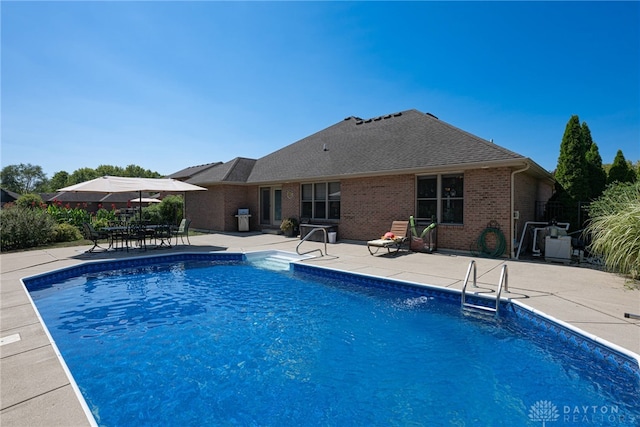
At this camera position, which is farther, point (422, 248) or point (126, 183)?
point (126, 183)

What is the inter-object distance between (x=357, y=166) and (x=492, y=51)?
7.17m

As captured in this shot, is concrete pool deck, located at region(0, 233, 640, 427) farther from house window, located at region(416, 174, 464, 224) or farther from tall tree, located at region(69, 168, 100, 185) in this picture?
tall tree, located at region(69, 168, 100, 185)

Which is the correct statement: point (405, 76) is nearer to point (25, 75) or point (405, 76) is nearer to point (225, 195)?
point (225, 195)

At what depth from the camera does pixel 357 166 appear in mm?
12836

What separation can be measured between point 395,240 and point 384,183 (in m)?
2.79

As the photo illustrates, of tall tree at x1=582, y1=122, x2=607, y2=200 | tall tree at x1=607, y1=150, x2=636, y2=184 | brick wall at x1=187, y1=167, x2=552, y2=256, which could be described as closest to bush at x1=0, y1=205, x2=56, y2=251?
brick wall at x1=187, y1=167, x2=552, y2=256

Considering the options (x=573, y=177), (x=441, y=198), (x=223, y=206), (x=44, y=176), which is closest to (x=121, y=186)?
(x=223, y=206)

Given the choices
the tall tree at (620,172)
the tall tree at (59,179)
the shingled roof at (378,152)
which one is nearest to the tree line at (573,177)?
the tall tree at (620,172)

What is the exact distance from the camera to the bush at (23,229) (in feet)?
38.2

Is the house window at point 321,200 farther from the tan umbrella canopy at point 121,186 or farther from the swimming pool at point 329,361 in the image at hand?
the swimming pool at point 329,361

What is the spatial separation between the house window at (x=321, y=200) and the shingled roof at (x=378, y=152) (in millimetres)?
783

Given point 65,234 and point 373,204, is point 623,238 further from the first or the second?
point 65,234

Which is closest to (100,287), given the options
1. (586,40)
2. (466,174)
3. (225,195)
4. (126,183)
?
(126,183)

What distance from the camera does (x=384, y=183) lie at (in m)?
12.2
